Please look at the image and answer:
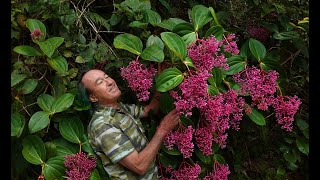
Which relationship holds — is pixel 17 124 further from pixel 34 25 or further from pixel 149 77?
pixel 149 77

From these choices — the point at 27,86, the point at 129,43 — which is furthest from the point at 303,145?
the point at 27,86

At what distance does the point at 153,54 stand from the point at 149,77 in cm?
10

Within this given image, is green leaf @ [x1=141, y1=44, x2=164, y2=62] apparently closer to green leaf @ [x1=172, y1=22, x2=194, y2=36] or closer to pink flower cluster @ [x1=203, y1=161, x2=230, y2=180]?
green leaf @ [x1=172, y1=22, x2=194, y2=36]

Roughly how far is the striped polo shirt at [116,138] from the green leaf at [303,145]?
83cm

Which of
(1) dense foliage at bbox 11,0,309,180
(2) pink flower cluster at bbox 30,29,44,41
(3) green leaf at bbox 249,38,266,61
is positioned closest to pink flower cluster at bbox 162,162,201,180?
(1) dense foliage at bbox 11,0,309,180

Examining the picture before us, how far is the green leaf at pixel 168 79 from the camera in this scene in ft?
5.57

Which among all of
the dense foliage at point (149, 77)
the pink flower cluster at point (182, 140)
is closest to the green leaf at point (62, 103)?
the dense foliage at point (149, 77)

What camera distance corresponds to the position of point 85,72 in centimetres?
194

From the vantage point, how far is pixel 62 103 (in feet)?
5.89

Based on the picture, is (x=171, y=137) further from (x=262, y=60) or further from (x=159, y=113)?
(x=262, y=60)

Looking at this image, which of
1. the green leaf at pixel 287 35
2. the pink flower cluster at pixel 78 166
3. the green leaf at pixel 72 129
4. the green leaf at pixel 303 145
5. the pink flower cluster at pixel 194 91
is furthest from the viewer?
the green leaf at pixel 303 145

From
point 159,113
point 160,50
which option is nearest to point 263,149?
point 159,113

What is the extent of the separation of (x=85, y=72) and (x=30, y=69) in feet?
0.81

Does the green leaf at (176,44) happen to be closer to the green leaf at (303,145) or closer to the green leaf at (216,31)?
the green leaf at (216,31)
